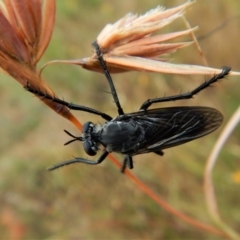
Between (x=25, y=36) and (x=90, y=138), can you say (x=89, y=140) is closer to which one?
(x=90, y=138)

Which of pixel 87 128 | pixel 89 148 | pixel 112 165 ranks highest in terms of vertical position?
pixel 112 165

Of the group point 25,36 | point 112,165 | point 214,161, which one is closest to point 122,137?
point 214,161

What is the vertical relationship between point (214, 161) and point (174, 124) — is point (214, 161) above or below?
below

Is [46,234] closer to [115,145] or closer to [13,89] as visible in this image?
[13,89]

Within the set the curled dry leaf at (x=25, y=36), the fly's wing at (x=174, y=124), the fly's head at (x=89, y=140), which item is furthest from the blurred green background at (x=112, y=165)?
the curled dry leaf at (x=25, y=36)

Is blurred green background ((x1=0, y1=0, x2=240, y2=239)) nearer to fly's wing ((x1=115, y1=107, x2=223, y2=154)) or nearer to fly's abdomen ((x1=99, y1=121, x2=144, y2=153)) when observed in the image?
fly's wing ((x1=115, y1=107, x2=223, y2=154))

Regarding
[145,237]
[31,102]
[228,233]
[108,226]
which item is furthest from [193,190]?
[31,102]
